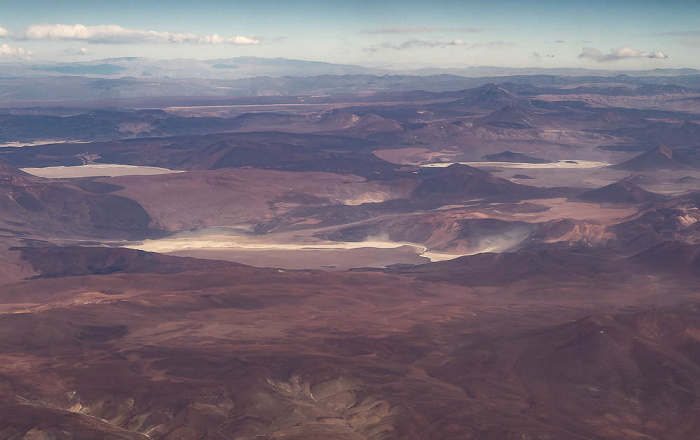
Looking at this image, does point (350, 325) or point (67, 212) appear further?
point (67, 212)

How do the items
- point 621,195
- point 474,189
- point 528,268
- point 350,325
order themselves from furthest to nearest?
point 474,189 < point 621,195 < point 528,268 < point 350,325

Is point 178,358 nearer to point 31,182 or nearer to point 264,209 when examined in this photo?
point 264,209

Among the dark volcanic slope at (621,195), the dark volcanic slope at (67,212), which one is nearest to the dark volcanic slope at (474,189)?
the dark volcanic slope at (621,195)

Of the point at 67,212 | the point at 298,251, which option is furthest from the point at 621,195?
the point at 67,212

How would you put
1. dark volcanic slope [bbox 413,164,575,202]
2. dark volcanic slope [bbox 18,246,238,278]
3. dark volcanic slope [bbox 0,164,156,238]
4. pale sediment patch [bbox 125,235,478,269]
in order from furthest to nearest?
dark volcanic slope [bbox 413,164,575,202]
dark volcanic slope [bbox 0,164,156,238]
pale sediment patch [bbox 125,235,478,269]
dark volcanic slope [bbox 18,246,238,278]

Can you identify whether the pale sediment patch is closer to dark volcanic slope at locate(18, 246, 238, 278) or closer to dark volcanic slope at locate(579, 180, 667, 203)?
dark volcanic slope at locate(18, 246, 238, 278)

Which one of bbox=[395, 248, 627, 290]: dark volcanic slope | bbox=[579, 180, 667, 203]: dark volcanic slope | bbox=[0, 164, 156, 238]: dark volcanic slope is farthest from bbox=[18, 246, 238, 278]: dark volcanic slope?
bbox=[579, 180, 667, 203]: dark volcanic slope

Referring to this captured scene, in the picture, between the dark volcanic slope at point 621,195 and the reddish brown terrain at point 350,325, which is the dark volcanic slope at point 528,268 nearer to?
the reddish brown terrain at point 350,325

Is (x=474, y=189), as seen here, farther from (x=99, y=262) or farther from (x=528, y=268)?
(x=99, y=262)

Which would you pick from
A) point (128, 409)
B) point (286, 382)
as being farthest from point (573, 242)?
point (128, 409)

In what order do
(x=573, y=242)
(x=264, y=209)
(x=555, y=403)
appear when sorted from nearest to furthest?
(x=555, y=403) → (x=573, y=242) → (x=264, y=209)

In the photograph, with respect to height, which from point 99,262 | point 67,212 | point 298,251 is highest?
point 99,262
